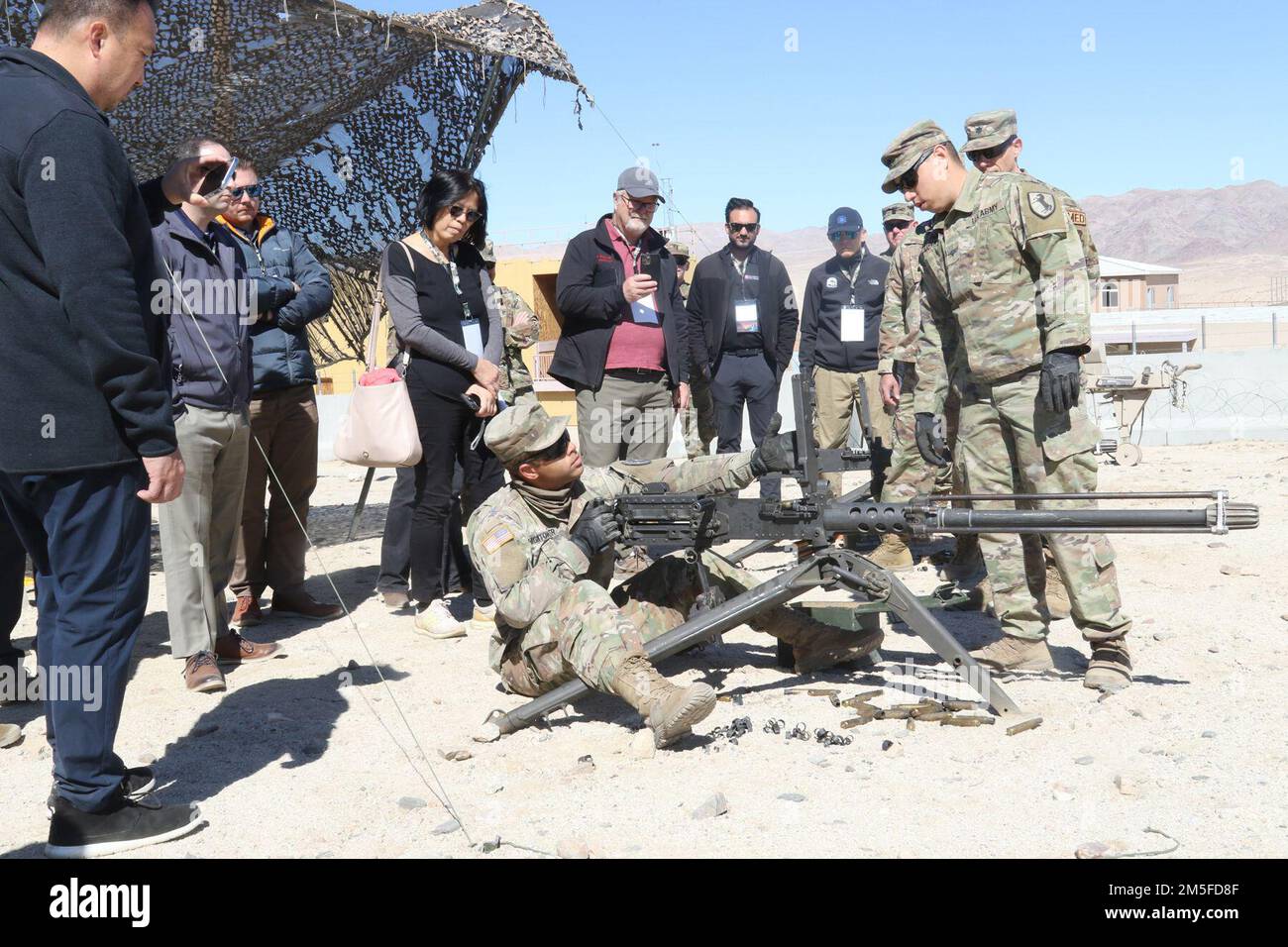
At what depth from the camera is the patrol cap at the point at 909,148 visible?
4617mm

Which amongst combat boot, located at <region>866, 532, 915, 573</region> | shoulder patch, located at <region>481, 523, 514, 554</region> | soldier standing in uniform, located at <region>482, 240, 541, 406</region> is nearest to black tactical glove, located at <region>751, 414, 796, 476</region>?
shoulder patch, located at <region>481, 523, 514, 554</region>

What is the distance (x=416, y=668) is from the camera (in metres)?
5.05

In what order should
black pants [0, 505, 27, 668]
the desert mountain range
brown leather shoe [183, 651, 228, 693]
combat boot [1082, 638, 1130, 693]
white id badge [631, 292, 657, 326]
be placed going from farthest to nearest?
the desert mountain range < white id badge [631, 292, 657, 326] < brown leather shoe [183, 651, 228, 693] < combat boot [1082, 638, 1130, 693] < black pants [0, 505, 27, 668]

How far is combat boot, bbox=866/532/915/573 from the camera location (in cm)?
694

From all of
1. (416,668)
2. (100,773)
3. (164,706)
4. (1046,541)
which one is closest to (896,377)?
(1046,541)

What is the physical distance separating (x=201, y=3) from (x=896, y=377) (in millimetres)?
4676

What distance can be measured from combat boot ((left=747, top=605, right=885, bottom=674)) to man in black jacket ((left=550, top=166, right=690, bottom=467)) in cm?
179

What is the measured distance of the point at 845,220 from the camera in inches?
319

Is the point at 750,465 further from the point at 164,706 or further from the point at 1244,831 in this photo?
the point at 164,706

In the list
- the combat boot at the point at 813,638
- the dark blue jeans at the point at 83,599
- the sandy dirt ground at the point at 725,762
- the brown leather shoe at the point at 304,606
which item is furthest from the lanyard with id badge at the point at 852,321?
the dark blue jeans at the point at 83,599

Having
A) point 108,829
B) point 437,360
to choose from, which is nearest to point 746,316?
point 437,360

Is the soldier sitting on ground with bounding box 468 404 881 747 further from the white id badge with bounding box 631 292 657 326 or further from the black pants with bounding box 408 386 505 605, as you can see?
the white id badge with bounding box 631 292 657 326

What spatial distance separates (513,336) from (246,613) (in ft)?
6.82

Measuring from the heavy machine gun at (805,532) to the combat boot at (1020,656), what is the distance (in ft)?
1.85
